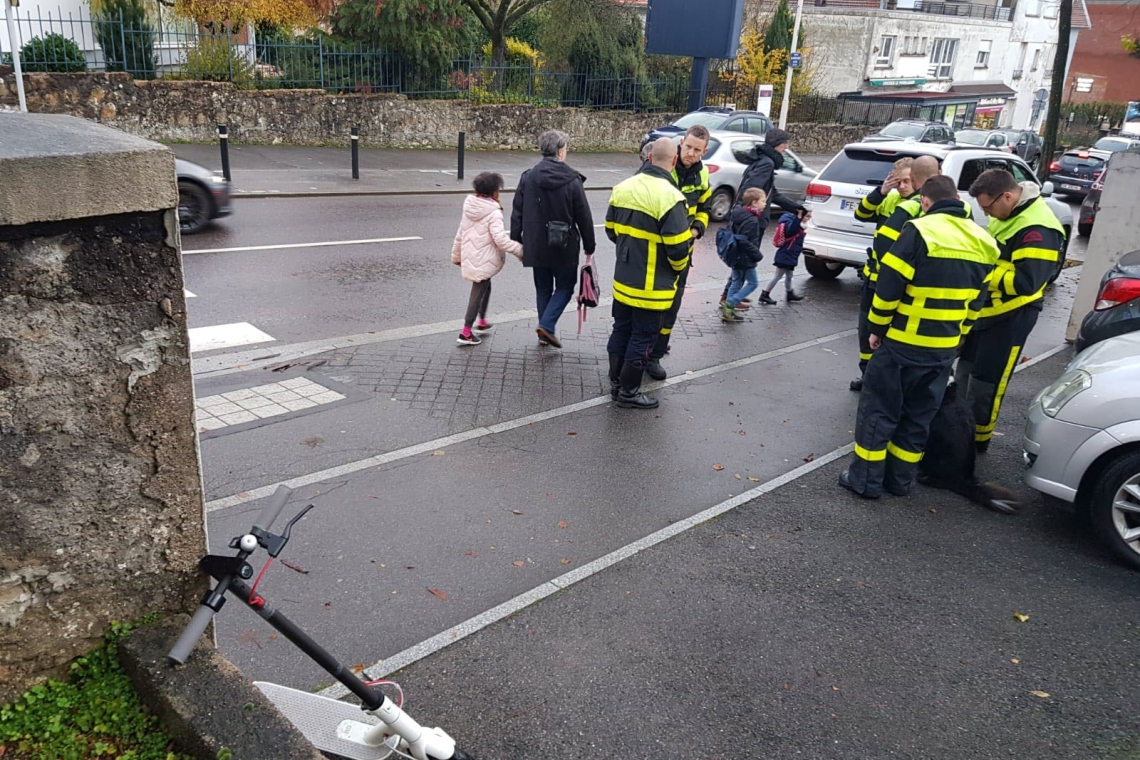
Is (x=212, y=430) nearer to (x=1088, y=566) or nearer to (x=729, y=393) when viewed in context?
(x=729, y=393)

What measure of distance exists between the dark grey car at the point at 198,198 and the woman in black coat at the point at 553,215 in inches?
221

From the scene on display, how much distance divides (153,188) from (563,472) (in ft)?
11.7

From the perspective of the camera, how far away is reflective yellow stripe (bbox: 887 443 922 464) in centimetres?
559

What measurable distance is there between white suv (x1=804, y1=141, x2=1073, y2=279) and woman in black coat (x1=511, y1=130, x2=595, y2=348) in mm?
4701

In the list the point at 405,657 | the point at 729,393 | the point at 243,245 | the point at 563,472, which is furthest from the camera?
the point at 243,245

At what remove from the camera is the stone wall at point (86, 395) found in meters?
2.28

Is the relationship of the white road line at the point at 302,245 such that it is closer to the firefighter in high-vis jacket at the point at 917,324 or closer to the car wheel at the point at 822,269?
the car wheel at the point at 822,269

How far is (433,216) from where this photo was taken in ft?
48.0

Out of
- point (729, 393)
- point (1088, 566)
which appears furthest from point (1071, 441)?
point (729, 393)

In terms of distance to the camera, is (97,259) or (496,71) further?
(496,71)

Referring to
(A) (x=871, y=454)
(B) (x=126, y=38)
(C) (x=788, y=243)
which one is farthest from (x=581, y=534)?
(B) (x=126, y=38)

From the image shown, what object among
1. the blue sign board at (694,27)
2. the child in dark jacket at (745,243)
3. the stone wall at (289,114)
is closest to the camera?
the child in dark jacket at (745,243)

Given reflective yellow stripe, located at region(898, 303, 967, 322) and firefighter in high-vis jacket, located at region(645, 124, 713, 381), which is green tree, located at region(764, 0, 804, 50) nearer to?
firefighter in high-vis jacket, located at region(645, 124, 713, 381)

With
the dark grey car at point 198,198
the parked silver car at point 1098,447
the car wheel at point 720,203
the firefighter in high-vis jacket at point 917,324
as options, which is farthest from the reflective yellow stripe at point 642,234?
the car wheel at point 720,203
